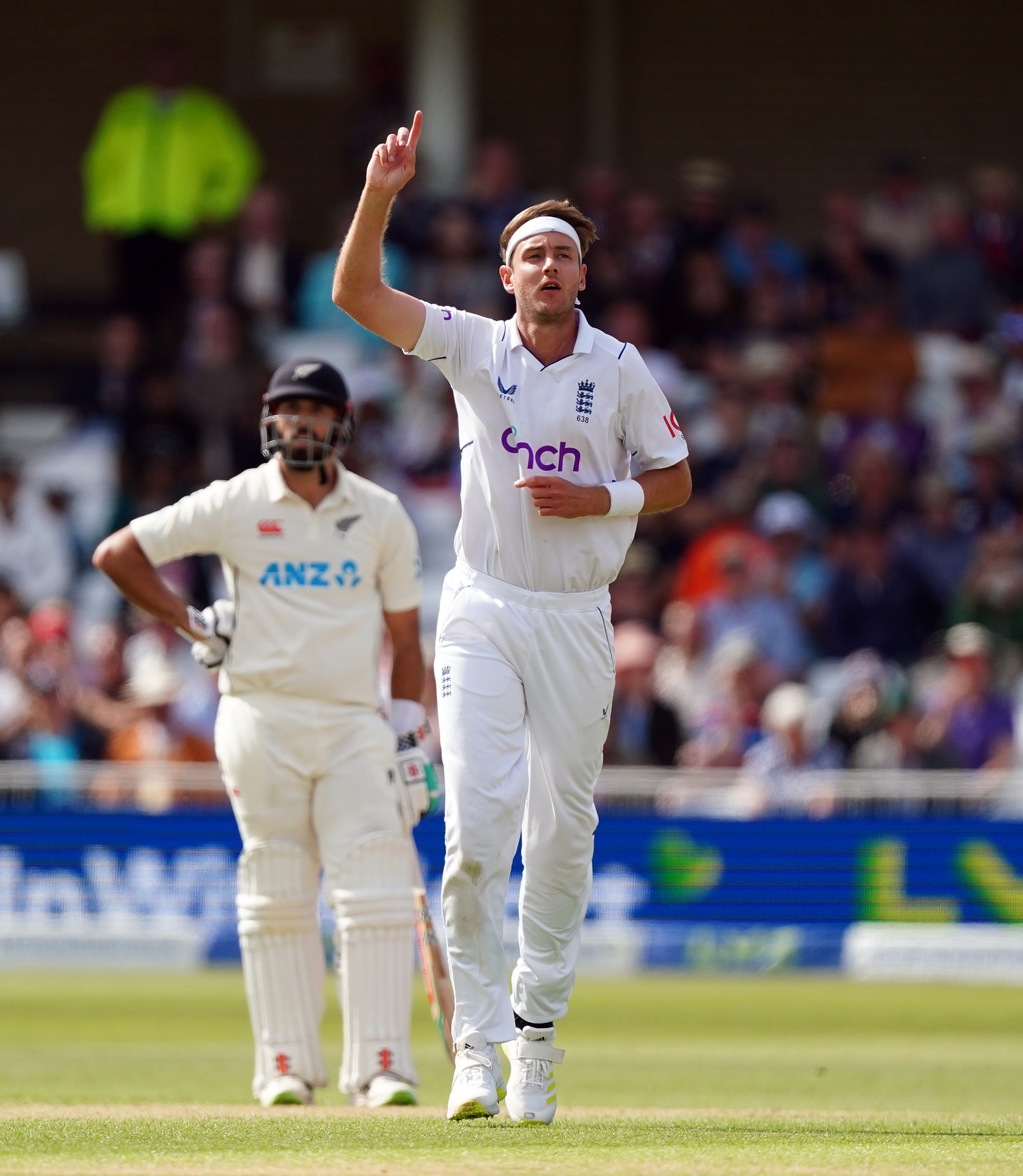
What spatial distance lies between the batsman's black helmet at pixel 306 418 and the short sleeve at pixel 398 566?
1.02 ft

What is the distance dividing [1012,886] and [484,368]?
785 centimetres

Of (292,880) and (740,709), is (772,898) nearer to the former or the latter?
(740,709)

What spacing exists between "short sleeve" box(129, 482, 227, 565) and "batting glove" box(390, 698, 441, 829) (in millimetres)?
813

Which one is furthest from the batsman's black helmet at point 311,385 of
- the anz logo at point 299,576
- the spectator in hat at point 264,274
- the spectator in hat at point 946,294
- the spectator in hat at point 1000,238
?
the spectator in hat at point 1000,238

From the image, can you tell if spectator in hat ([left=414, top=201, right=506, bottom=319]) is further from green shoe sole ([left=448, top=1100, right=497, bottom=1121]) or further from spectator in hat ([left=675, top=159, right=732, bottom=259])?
green shoe sole ([left=448, top=1100, right=497, bottom=1121])

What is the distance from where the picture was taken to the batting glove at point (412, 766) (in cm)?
777

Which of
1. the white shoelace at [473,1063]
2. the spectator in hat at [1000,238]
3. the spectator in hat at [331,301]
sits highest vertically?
the spectator in hat at [1000,238]

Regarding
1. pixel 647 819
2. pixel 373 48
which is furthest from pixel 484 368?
pixel 373 48

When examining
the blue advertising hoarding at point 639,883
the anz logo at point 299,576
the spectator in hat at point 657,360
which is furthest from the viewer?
the spectator in hat at point 657,360

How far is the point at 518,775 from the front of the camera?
6367 mm

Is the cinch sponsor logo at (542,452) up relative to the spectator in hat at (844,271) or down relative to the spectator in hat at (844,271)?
down

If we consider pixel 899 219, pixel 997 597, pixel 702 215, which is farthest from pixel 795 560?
pixel 899 219

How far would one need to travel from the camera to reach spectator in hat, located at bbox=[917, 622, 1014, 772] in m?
14.0

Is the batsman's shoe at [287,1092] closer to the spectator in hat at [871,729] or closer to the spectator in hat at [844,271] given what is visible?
the spectator in hat at [871,729]
